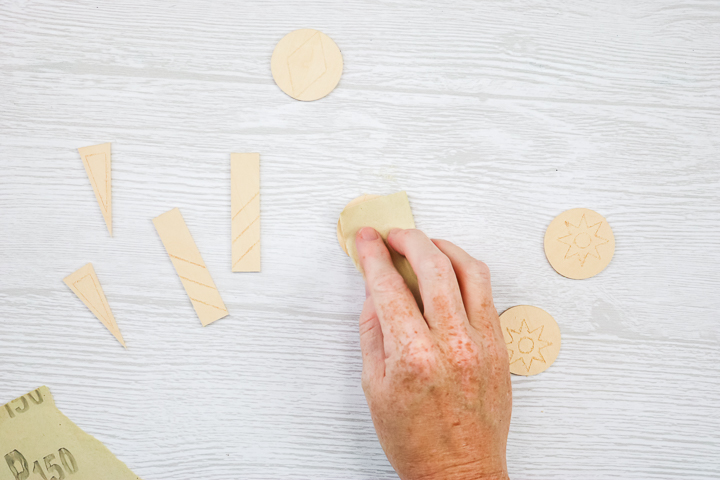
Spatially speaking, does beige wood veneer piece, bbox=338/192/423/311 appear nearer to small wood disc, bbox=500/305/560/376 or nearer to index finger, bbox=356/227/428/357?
index finger, bbox=356/227/428/357

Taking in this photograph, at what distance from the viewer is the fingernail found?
58 cm

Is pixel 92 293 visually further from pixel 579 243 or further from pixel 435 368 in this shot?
pixel 579 243

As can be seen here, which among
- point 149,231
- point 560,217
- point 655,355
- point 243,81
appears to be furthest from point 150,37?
point 655,355

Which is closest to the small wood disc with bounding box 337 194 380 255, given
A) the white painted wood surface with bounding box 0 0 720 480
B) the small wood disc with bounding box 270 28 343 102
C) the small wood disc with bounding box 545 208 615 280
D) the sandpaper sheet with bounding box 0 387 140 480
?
the white painted wood surface with bounding box 0 0 720 480

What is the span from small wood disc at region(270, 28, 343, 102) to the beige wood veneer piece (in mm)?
174

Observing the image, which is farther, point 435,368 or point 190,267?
point 190,267

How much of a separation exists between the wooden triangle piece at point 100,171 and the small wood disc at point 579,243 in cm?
62

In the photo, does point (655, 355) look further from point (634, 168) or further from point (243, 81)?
point (243, 81)

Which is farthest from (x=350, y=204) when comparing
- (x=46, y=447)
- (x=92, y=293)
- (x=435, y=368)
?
(x=46, y=447)

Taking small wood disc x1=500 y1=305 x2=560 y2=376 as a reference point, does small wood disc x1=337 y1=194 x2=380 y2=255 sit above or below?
above

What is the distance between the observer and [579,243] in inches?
25.9

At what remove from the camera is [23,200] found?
0.64 metres

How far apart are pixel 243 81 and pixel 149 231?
0.82 ft

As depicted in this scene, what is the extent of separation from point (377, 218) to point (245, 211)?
186 millimetres
